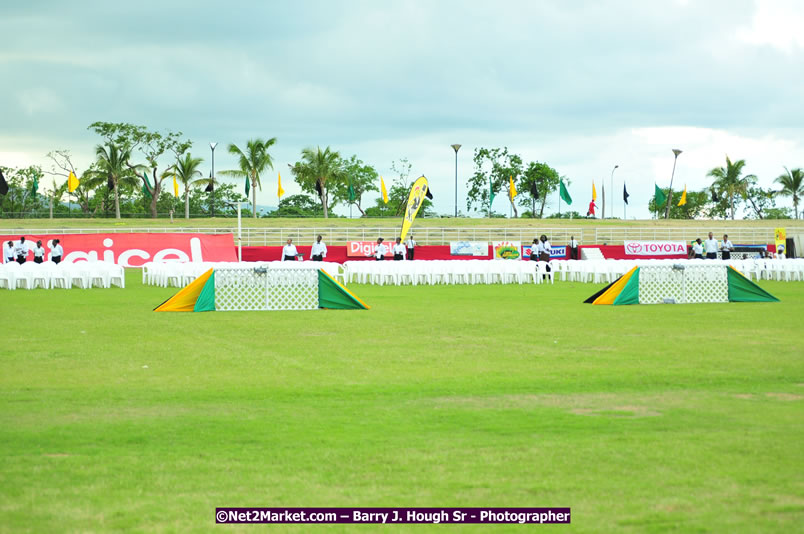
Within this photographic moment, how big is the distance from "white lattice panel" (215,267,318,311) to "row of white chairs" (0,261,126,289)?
370 inches

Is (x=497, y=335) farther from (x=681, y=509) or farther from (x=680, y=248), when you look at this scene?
(x=680, y=248)

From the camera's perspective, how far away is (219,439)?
20.1 ft

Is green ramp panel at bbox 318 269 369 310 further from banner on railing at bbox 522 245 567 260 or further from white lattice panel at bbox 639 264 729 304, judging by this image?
banner on railing at bbox 522 245 567 260

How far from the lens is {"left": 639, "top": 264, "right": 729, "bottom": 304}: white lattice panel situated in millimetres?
19750

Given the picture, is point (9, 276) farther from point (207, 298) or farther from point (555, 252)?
point (555, 252)

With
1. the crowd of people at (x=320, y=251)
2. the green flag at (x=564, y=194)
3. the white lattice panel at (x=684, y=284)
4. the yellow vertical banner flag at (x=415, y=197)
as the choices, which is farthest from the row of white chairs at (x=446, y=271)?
the green flag at (x=564, y=194)

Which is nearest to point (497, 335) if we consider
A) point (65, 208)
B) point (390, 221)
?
point (390, 221)

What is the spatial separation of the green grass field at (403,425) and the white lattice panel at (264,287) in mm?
4700

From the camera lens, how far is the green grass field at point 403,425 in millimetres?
4609

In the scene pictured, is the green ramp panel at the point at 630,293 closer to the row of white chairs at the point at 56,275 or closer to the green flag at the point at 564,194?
the row of white chairs at the point at 56,275

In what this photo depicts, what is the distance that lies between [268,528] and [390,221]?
176 ft

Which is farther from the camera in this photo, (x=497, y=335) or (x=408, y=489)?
(x=497, y=335)

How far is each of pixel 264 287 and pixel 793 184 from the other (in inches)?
2834

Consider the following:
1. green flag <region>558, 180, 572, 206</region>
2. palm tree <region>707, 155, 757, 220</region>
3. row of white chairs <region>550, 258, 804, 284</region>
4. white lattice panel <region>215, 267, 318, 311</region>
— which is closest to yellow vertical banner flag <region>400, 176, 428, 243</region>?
row of white chairs <region>550, 258, 804, 284</region>
